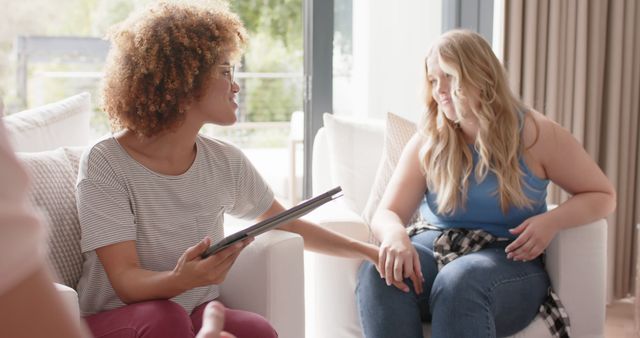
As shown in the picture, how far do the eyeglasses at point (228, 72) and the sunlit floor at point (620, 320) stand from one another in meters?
1.84

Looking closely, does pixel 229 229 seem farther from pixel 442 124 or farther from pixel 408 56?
pixel 408 56

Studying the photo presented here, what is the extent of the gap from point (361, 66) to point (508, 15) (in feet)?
2.01

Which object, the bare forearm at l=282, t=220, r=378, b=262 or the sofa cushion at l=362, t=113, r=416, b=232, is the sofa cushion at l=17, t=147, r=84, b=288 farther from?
the sofa cushion at l=362, t=113, r=416, b=232

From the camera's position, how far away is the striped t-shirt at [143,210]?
5.46 ft

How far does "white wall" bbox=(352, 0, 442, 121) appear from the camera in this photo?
11.0 feet

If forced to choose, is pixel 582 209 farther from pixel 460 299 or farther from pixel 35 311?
pixel 35 311

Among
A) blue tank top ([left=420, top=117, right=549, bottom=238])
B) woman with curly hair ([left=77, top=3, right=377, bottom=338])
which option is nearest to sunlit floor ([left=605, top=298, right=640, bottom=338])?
blue tank top ([left=420, top=117, right=549, bottom=238])

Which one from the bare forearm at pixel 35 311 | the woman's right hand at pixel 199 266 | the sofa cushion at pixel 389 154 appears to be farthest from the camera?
the sofa cushion at pixel 389 154

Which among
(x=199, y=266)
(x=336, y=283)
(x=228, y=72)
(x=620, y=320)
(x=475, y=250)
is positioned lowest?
(x=620, y=320)

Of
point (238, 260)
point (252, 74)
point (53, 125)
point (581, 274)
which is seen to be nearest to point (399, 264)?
point (238, 260)

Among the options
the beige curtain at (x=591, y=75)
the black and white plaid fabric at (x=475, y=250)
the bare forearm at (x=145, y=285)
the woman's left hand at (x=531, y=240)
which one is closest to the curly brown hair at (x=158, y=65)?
the bare forearm at (x=145, y=285)

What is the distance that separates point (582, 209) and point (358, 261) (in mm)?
584

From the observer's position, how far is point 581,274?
206 centimetres

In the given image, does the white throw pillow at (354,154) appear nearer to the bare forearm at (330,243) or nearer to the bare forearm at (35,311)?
the bare forearm at (330,243)
